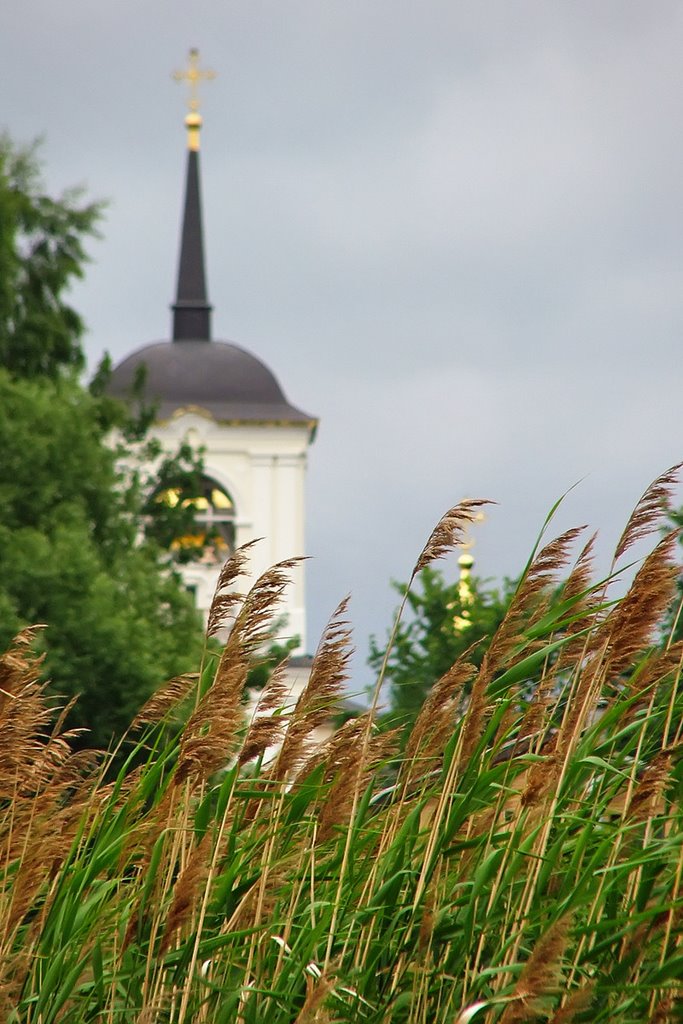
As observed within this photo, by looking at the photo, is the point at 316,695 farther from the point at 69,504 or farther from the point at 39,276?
the point at 39,276

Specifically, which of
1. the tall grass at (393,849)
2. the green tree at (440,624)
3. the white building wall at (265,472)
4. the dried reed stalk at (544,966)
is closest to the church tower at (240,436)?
the white building wall at (265,472)

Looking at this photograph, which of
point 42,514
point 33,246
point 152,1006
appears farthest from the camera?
point 33,246

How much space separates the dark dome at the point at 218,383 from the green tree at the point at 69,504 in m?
32.8

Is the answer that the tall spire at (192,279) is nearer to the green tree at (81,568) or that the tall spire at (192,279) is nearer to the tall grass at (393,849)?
the green tree at (81,568)

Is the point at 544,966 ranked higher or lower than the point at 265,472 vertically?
higher

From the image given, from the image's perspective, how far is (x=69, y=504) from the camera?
25.9 meters

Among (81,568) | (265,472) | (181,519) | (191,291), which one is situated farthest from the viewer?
(191,291)

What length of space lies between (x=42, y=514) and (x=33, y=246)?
241 inches

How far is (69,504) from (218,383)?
130 ft

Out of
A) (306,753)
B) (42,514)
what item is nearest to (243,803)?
(306,753)

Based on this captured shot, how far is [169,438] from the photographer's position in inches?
2447

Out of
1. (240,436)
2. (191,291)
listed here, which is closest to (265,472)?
(240,436)

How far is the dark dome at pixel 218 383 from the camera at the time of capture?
209 ft

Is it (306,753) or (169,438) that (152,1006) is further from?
(169,438)
